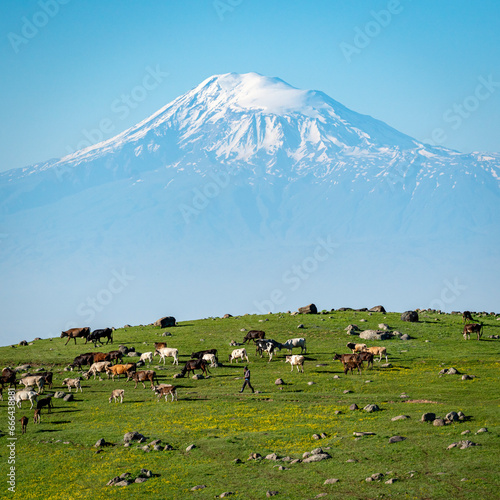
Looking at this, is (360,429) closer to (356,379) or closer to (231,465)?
(231,465)

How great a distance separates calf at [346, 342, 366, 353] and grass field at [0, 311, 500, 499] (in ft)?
8.67

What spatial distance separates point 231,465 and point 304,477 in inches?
168

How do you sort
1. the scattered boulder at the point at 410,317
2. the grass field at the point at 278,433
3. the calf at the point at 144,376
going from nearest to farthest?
the grass field at the point at 278,433 < the calf at the point at 144,376 < the scattered boulder at the point at 410,317

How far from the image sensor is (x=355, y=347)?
6812 cm

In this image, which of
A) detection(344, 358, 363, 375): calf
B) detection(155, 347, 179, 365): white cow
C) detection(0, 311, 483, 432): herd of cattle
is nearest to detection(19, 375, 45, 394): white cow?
detection(0, 311, 483, 432): herd of cattle

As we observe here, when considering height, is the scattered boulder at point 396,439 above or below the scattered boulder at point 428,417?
below

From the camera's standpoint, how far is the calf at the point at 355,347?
67.5 meters

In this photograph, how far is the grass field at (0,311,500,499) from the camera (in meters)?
31.3

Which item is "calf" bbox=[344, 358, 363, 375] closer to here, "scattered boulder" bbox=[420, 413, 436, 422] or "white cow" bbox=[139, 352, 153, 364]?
"scattered boulder" bbox=[420, 413, 436, 422]

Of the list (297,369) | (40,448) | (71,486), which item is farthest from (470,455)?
(297,369)

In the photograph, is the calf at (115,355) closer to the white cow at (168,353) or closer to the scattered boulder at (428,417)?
the white cow at (168,353)

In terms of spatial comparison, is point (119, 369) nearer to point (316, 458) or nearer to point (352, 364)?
point (352, 364)

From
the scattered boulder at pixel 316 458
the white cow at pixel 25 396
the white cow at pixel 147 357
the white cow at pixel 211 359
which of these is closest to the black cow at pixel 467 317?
the white cow at pixel 211 359

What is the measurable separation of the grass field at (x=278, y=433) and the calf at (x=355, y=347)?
2.64 metres
